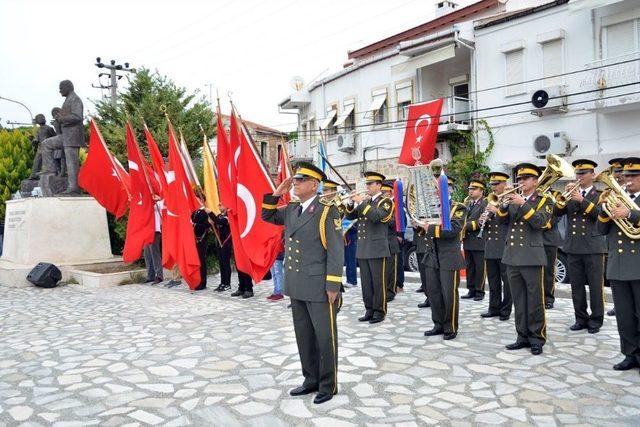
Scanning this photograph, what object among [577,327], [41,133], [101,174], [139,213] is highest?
[41,133]

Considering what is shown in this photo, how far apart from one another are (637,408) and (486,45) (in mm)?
17048

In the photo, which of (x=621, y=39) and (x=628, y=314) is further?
(x=621, y=39)

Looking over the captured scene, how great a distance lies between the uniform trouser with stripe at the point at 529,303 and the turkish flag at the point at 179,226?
5.79 meters

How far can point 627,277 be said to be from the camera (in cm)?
495

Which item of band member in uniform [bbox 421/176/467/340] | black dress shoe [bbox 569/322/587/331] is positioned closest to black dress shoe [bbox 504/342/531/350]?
band member in uniform [bbox 421/176/467/340]

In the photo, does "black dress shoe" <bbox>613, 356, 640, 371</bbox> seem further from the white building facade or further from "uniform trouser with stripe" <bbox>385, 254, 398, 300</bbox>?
the white building facade

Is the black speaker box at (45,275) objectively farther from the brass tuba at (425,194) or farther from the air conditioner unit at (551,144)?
the air conditioner unit at (551,144)

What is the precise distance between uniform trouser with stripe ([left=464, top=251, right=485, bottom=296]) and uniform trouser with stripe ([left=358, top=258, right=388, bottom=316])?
2080 mm

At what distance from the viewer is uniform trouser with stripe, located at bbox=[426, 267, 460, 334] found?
6.35 meters

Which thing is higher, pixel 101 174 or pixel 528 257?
pixel 101 174

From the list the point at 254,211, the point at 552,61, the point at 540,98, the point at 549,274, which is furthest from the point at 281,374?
the point at 552,61

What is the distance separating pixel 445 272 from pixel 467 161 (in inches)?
552

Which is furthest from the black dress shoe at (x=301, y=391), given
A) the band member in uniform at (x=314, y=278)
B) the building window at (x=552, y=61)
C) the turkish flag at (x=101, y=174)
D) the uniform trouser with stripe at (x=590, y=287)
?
the building window at (x=552, y=61)

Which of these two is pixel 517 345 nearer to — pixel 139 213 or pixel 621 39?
pixel 139 213
